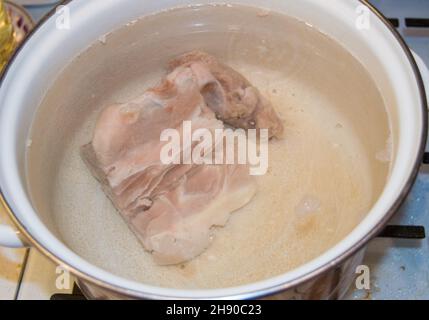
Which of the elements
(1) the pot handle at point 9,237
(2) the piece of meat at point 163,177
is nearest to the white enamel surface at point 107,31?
(1) the pot handle at point 9,237

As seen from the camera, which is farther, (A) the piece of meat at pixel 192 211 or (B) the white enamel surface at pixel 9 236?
(A) the piece of meat at pixel 192 211

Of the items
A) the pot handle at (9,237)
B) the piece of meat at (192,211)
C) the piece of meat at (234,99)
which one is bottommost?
the piece of meat at (192,211)

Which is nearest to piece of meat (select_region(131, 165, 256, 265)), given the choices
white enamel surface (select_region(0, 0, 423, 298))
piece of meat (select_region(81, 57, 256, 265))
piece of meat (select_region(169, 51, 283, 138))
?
piece of meat (select_region(81, 57, 256, 265))

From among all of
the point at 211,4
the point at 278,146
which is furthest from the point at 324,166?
the point at 211,4

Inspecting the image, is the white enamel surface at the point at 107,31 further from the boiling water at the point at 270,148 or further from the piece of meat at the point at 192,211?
the piece of meat at the point at 192,211

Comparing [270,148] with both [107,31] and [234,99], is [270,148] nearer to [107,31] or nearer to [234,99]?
[234,99]

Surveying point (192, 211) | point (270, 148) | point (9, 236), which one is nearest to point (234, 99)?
point (270, 148)
